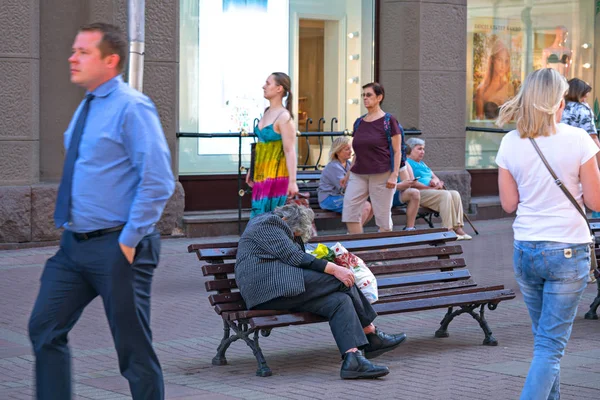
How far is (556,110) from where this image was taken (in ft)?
16.1

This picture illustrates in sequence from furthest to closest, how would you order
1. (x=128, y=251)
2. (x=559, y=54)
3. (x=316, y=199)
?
(x=559, y=54) < (x=316, y=199) < (x=128, y=251)

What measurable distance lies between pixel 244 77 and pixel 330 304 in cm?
790

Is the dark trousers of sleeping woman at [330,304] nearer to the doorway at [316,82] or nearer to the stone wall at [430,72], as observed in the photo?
the doorway at [316,82]

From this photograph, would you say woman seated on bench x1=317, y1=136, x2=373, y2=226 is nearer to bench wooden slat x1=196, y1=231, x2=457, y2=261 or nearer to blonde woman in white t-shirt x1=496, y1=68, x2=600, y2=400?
bench wooden slat x1=196, y1=231, x2=457, y2=261

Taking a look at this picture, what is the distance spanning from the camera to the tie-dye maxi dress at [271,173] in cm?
886

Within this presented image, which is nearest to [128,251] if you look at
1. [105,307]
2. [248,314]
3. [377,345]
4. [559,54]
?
[105,307]

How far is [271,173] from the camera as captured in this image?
8867mm

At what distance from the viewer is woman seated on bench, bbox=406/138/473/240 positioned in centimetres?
1261

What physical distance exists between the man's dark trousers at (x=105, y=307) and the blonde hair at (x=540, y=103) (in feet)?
5.81

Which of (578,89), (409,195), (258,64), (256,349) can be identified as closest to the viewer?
(256,349)

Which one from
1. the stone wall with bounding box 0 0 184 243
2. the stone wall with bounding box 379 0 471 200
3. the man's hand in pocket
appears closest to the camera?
the man's hand in pocket

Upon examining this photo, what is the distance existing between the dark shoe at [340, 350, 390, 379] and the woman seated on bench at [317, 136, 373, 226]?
5.00 m

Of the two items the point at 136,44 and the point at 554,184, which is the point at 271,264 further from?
the point at 554,184

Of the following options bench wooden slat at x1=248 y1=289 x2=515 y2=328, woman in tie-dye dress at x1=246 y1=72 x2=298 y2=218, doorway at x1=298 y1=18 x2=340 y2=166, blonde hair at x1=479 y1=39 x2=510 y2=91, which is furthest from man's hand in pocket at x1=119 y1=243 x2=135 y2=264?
blonde hair at x1=479 y1=39 x2=510 y2=91
